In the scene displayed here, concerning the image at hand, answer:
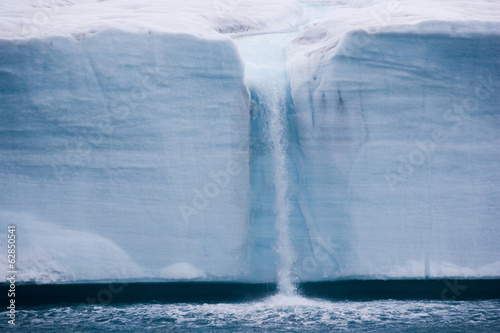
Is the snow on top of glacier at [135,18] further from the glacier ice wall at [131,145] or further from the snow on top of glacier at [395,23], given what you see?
the snow on top of glacier at [395,23]

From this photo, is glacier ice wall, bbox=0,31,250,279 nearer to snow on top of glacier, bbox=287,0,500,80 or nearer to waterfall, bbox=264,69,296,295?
waterfall, bbox=264,69,296,295

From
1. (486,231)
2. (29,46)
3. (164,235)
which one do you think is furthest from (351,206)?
(29,46)

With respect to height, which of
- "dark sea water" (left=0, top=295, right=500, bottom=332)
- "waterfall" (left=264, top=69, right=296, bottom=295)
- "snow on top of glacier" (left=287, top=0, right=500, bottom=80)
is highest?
"snow on top of glacier" (left=287, top=0, right=500, bottom=80)

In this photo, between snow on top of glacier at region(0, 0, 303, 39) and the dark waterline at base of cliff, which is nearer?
the dark waterline at base of cliff

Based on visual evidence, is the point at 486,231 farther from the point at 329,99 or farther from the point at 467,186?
the point at 329,99

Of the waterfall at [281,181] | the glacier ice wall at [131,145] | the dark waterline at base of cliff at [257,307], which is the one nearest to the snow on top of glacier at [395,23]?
the waterfall at [281,181]

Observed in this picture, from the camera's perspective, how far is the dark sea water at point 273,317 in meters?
4.52

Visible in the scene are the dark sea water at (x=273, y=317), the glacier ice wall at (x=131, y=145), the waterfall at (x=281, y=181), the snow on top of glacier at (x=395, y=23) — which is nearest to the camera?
the dark sea water at (x=273, y=317)

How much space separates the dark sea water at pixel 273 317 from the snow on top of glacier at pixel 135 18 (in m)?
3.09

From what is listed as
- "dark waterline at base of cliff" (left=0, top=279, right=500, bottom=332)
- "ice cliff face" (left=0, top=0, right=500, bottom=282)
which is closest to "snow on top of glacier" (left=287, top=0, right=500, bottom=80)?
"ice cliff face" (left=0, top=0, right=500, bottom=282)

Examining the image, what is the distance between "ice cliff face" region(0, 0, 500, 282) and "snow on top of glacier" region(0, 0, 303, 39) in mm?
55

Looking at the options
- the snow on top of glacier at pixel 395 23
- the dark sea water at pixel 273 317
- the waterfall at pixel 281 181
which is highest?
the snow on top of glacier at pixel 395 23

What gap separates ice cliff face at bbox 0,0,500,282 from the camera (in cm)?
502

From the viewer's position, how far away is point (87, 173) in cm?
507
